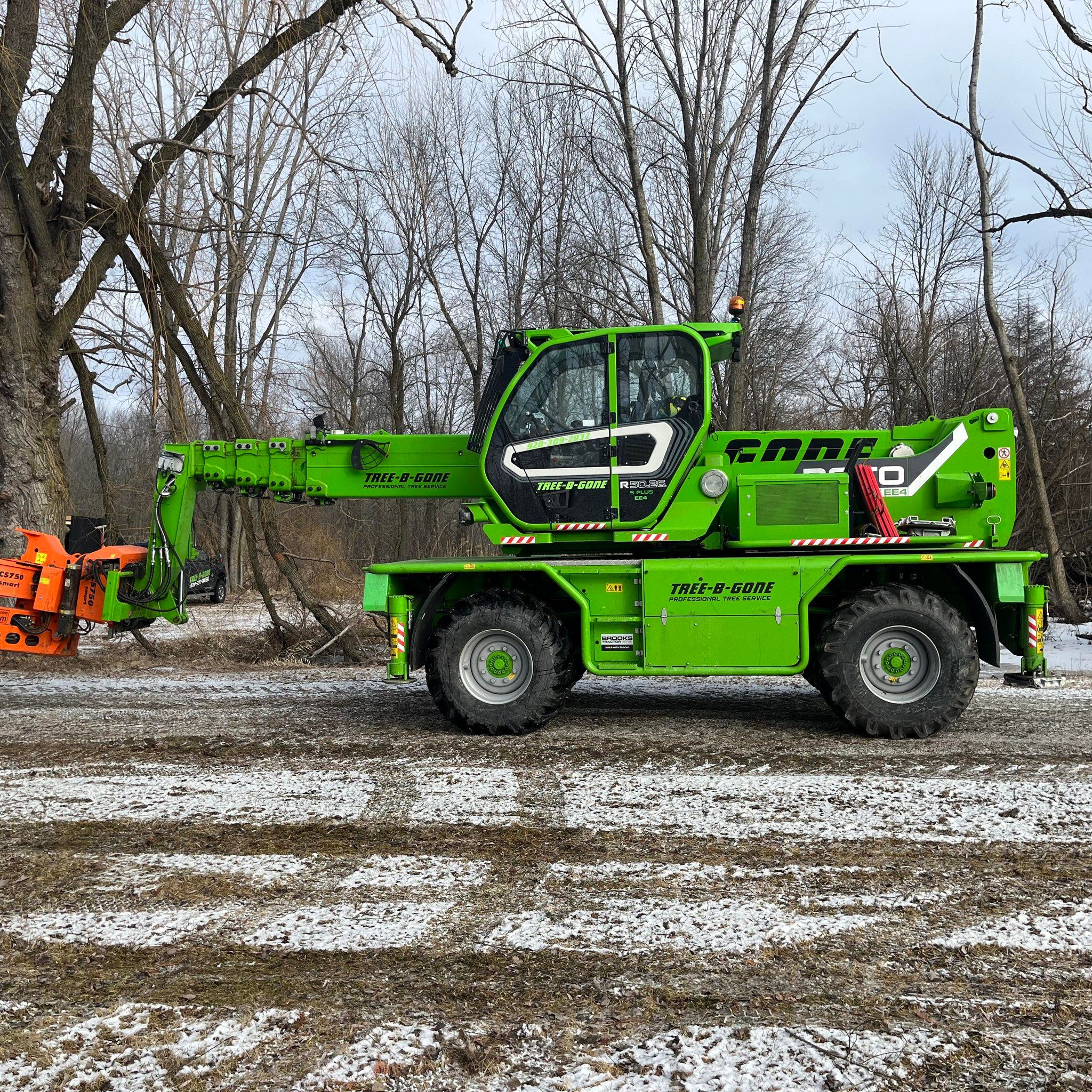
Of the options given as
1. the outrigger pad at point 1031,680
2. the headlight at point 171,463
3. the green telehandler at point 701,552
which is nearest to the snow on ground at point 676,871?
the green telehandler at point 701,552

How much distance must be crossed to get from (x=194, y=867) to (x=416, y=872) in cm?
105

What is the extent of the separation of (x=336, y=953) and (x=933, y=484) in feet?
17.9

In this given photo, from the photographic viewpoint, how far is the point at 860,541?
6.73 m

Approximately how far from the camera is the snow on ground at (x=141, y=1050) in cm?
256

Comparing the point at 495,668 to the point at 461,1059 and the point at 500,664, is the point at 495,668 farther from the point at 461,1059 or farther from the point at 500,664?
the point at 461,1059

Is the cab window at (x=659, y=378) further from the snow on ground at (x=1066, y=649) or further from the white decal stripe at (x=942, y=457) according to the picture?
the snow on ground at (x=1066, y=649)

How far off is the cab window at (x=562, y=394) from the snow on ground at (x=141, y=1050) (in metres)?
4.75

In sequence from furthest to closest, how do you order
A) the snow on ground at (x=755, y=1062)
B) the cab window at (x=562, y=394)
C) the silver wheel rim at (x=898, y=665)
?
the cab window at (x=562, y=394) < the silver wheel rim at (x=898, y=665) < the snow on ground at (x=755, y=1062)

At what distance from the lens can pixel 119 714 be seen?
7594 mm

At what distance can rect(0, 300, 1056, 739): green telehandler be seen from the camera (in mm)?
6625

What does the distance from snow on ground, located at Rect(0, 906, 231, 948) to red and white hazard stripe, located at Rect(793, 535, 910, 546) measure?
473 cm

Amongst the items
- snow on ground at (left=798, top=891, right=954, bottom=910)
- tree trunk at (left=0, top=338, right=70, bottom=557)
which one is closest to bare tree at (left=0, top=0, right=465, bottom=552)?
tree trunk at (left=0, top=338, right=70, bottom=557)

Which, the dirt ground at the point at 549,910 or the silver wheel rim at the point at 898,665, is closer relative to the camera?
the dirt ground at the point at 549,910

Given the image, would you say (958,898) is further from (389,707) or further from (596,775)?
(389,707)
